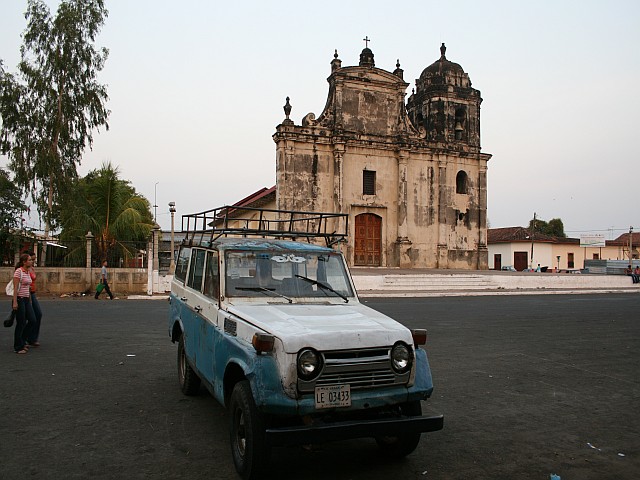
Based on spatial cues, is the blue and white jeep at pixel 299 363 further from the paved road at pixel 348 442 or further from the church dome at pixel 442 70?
the church dome at pixel 442 70

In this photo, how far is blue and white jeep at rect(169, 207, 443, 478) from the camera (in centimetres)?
387

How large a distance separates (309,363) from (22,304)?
7211 millimetres

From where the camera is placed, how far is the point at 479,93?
124ft

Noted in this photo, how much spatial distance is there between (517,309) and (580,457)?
14.2 m

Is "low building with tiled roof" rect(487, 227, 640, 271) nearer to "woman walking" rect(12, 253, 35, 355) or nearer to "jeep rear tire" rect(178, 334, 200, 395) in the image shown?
"woman walking" rect(12, 253, 35, 355)

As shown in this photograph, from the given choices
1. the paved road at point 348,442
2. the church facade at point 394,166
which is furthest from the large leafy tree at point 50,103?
the paved road at point 348,442

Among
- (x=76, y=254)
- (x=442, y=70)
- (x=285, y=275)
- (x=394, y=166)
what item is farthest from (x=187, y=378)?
(x=442, y=70)

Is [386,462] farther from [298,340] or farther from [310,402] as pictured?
[298,340]

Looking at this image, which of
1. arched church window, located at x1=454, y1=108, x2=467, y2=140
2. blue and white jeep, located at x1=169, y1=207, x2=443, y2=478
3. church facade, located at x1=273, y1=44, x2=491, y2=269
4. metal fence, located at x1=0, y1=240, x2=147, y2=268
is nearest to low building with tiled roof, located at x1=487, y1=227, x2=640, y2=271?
church facade, located at x1=273, y1=44, x2=491, y2=269

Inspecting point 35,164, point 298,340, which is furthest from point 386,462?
point 35,164

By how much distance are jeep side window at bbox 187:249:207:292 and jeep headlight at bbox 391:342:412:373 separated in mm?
2562

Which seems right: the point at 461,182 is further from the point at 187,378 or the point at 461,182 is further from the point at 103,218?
the point at 187,378

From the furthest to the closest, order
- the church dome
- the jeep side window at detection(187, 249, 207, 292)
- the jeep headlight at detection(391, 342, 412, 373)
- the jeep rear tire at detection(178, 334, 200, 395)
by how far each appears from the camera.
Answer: the church dome, the jeep rear tire at detection(178, 334, 200, 395), the jeep side window at detection(187, 249, 207, 292), the jeep headlight at detection(391, 342, 412, 373)

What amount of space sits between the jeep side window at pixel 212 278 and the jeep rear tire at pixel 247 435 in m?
1.29
